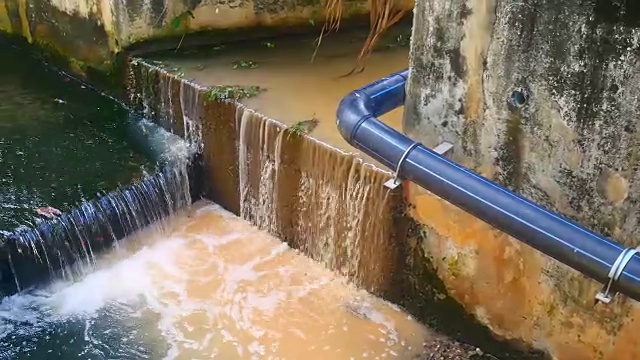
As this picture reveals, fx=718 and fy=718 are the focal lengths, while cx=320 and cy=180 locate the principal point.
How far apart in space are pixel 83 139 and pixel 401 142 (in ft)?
11.0

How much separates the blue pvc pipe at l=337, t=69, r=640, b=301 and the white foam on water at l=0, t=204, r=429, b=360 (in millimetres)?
1589

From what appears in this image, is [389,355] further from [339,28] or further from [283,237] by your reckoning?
[339,28]

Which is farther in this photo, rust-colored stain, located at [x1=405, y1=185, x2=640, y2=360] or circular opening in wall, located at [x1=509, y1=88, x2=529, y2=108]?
rust-colored stain, located at [x1=405, y1=185, x2=640, y2=360]

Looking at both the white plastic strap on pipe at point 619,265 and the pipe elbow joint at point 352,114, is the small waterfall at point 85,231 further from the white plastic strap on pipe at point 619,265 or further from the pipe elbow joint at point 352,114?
the white plastic strap on pipe at point 619,265

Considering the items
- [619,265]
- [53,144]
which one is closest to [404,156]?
[619,265]

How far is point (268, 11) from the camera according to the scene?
22.1ft

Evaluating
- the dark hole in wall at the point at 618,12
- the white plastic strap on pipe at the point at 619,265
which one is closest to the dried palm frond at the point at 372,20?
the dark hole in wall at the point at 618,12

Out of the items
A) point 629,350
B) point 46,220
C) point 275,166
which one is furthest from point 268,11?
point 629,350

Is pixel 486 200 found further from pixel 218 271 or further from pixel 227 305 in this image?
pixel 218 271

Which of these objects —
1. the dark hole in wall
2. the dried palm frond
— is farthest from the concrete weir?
the dark hole in wall

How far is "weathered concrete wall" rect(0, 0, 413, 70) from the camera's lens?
6332 mm

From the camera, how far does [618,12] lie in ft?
10.2

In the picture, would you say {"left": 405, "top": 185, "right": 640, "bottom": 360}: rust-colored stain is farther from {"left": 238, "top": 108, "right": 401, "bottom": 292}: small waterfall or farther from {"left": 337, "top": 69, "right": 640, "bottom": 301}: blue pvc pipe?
{"left": 337, "top": 69, "right": 640, "bottom": 301}: blue pvc pipe

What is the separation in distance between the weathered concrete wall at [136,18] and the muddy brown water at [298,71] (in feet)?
0.80
